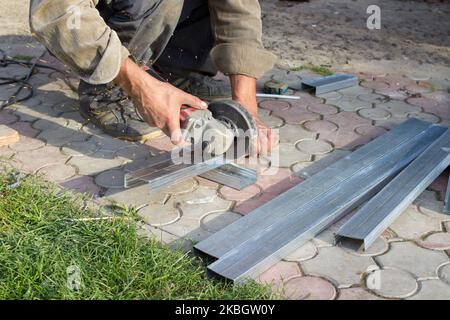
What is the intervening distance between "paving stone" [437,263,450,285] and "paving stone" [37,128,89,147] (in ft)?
6.78

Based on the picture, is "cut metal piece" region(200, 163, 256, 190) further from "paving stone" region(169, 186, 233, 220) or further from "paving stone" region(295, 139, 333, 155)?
"paving stone" region(295, 139, 333, 155)

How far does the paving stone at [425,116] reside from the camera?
3577 mm

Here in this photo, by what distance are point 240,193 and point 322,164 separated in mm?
548

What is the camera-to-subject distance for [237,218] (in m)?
2.51

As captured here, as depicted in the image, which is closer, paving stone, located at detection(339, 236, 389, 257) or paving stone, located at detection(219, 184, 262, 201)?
paving stone, located at detection(339, 236, 389, 257)

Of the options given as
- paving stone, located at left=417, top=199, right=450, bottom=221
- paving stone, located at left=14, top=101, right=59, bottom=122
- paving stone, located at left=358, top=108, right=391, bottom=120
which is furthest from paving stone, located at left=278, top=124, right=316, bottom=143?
paving stone, located at left=14, top=101, right=59, bottom=122

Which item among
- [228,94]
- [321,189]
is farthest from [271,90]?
[321,189]

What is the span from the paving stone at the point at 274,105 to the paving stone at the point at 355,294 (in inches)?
74.7

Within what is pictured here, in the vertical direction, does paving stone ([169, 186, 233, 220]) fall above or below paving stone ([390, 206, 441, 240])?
above

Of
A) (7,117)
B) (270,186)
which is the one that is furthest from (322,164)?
(7,117)

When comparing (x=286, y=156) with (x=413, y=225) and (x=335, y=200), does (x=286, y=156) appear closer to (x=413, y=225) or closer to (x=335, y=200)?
(x=335, y=200)

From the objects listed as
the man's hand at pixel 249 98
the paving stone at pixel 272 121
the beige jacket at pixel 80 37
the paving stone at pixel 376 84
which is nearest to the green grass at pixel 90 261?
the beige jacket at pixel 80 37

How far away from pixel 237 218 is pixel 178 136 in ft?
1.49

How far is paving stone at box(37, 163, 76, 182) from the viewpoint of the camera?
282 centimetres
